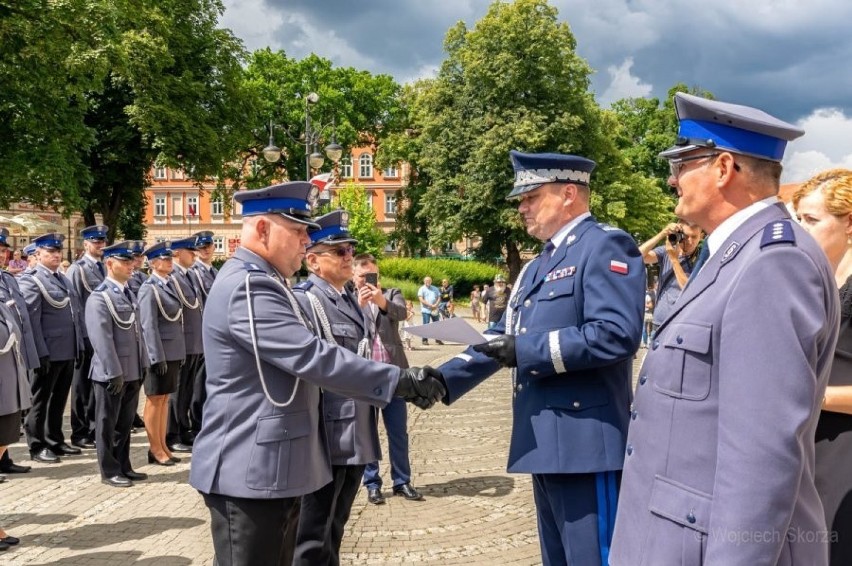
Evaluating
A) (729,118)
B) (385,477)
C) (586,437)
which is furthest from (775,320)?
(385,477)

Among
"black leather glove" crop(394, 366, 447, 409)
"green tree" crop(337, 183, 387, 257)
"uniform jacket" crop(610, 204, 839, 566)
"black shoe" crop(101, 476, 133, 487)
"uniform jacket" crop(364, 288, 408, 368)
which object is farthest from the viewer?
"green tree" crop(337, 183, 387, 257)

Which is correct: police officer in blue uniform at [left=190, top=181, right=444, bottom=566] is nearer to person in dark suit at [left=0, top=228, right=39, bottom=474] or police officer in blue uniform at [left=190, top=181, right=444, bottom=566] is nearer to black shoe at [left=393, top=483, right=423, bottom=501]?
black shoe at [left=393, top=483, right=423, bottom=501]

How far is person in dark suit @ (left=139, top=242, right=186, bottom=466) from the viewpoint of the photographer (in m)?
8.27

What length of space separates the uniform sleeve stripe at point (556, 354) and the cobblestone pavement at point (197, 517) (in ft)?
8.39

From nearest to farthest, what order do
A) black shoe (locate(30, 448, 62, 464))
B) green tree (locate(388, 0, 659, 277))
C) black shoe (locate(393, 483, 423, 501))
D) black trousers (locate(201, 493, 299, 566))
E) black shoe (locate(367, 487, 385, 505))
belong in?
black trousers (locate(201, 493, 299, 566)) < black shoe (locate(367, 487, 385, 505)) < black shoe (locate(393, 483, 423, 501)) < black shoe (locate(30, 448, 62, 464)) < green tree (locate(388, 0, 659, 277))

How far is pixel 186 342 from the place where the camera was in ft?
31.7

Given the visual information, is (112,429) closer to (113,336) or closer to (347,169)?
(113,336)

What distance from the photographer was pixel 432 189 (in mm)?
42969

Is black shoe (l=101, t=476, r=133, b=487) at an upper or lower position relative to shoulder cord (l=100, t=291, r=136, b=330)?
lower

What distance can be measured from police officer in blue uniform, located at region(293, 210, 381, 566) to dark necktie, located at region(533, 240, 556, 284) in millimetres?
989

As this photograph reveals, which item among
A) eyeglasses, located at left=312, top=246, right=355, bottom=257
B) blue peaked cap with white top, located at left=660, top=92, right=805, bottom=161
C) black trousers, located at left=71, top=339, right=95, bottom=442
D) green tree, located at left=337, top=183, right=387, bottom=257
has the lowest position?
black trousers, located at left=71, top=339, right=95, bottom=442

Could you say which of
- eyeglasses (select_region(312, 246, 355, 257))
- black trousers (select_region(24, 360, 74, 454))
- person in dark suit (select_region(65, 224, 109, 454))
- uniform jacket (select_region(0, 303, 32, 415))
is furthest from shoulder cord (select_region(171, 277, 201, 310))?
eyeglasses (select_region(312, 246, 355, 257))

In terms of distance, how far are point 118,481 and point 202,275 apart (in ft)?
11.5

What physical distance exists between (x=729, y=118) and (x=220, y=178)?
35213mm
